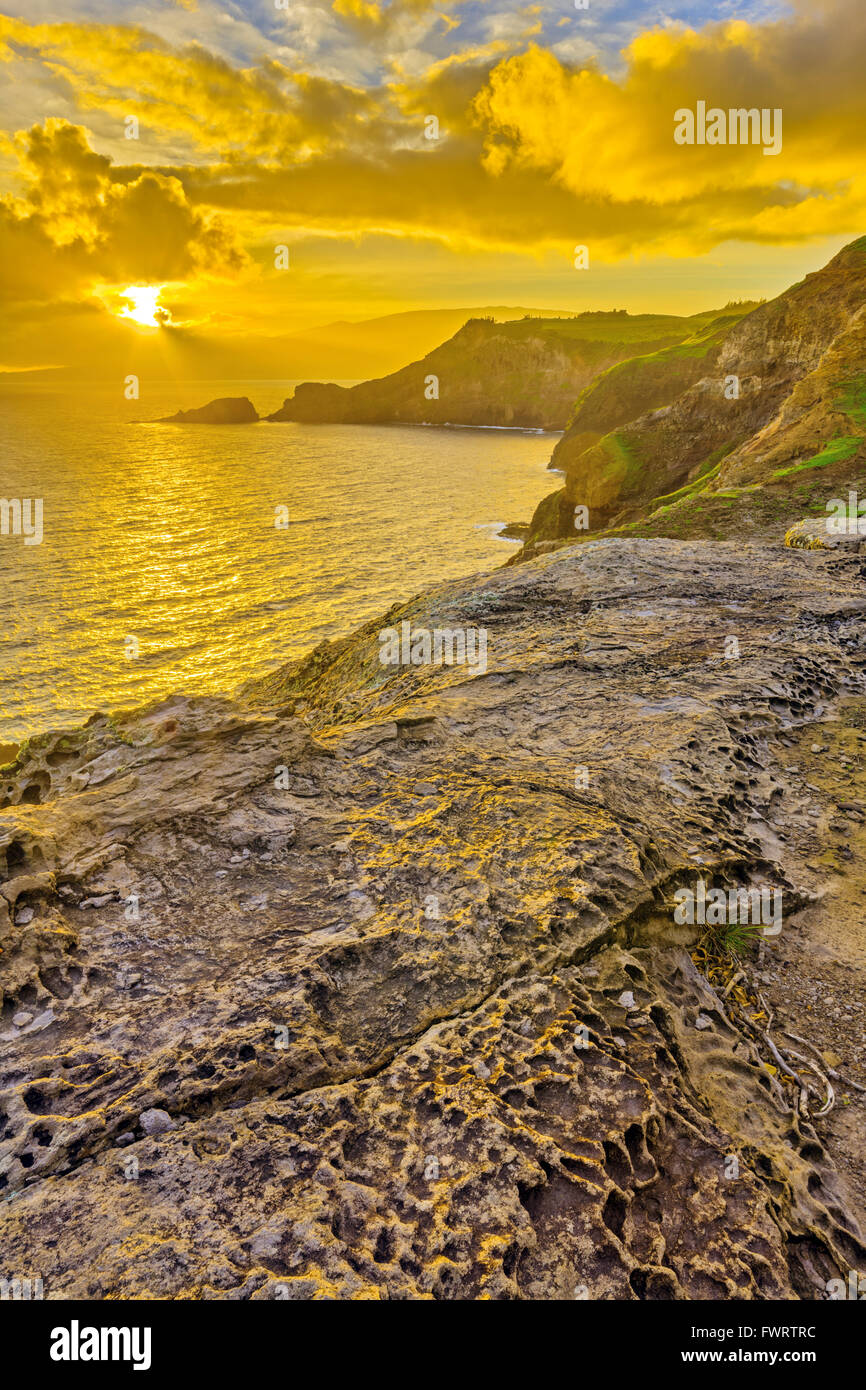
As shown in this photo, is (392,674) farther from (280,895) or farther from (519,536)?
(519,536)

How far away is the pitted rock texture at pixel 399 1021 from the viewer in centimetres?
350

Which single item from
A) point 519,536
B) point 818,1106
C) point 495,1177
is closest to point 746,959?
point 818,1106

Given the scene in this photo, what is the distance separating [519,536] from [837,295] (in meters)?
25.0

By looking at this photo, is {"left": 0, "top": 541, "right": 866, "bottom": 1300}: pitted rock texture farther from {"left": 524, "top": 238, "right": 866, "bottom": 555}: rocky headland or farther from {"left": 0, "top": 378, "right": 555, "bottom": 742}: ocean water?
{"left": 0, "top": 378, "right": 555, "bottom": 742}: ocean water

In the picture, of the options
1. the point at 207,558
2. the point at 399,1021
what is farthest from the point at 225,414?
the point at 399,1021

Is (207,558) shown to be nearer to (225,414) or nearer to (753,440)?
(753,440)

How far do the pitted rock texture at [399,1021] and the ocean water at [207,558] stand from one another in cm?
2238

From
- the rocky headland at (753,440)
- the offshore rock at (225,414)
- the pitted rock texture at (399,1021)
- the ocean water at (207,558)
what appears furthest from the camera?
the offshore rock at (225,414)

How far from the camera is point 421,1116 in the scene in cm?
406

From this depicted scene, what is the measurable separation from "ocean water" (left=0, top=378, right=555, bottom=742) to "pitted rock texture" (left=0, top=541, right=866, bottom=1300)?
2238 cm

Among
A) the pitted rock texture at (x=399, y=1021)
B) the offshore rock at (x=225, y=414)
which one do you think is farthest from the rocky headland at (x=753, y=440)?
the offshore rock at (x=225, y=414)

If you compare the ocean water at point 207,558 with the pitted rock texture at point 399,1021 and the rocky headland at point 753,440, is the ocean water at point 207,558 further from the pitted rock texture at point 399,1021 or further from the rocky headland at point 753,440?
the pitted rock texture at point 399,1021

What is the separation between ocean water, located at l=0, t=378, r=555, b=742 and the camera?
101 feet

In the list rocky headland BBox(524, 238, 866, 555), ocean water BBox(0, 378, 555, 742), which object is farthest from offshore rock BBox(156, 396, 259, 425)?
rocky headland BBox(524, 238, 866, 555)
